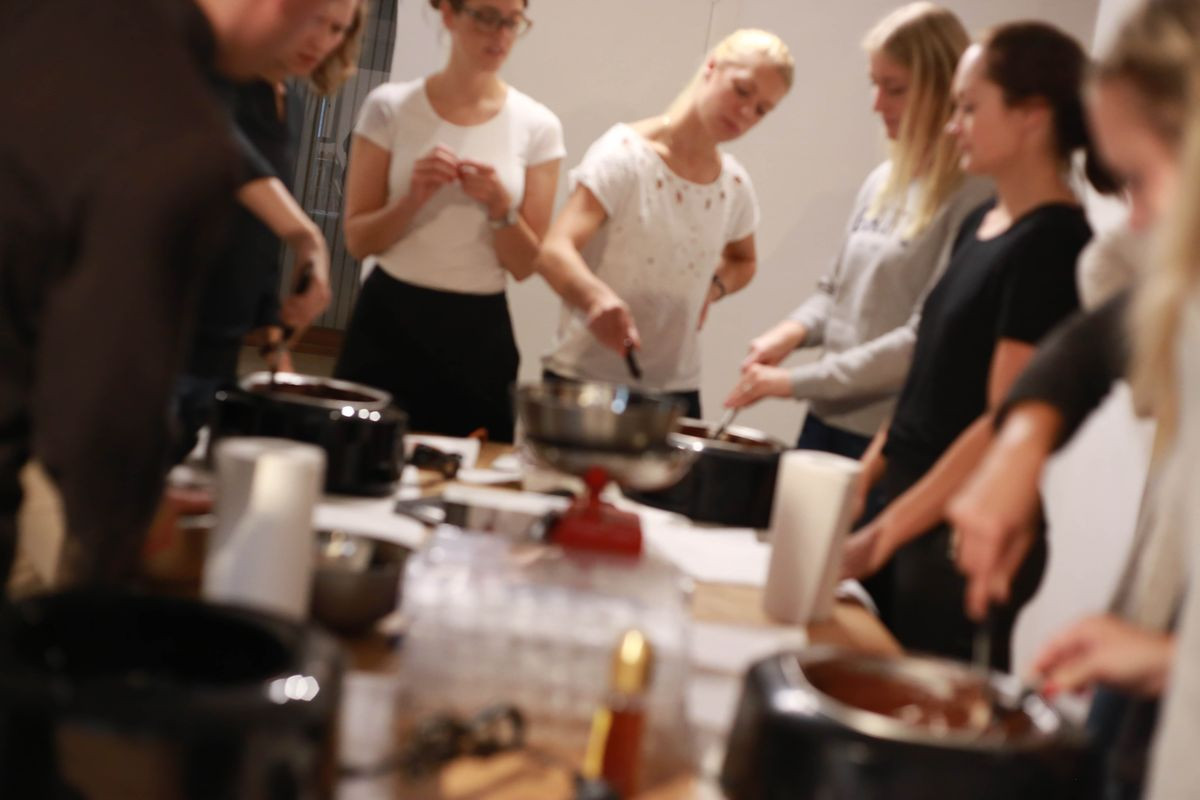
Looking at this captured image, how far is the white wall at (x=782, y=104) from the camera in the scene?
14.4 feet

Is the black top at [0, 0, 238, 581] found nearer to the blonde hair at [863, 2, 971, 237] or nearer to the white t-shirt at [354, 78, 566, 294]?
the blonde hair at [863, 2, 971, 237]

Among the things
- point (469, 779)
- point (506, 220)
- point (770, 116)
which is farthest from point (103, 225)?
point (770, 116)

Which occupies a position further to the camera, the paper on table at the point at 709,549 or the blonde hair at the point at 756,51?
the blonde hair at the point at 756,51

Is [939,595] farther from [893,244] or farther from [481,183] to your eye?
[481,183]

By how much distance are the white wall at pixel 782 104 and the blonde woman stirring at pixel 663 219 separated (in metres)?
1.52

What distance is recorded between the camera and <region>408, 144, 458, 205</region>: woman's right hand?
2691 millimetres

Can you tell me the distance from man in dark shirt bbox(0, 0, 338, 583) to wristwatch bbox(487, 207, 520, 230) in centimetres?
175

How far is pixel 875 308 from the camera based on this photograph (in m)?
2.46

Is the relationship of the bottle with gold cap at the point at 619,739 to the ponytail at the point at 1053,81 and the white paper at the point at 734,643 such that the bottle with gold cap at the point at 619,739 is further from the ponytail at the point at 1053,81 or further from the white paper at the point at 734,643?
the ponytail at the point at 1053,81

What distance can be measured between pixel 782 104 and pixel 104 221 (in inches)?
147

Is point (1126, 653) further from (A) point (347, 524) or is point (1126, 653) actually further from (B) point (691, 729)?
(A) point (347, 524)

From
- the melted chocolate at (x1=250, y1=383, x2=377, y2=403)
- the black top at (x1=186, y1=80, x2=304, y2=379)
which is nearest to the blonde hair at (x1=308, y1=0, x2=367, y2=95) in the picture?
the black top at (x1=186, y1=80, x2=304, y2=379)

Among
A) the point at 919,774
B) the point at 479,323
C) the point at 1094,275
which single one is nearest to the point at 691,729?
the point at 919,774

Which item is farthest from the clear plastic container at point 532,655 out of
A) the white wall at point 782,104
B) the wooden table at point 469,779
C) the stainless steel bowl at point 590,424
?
the white wall at point 782,104
